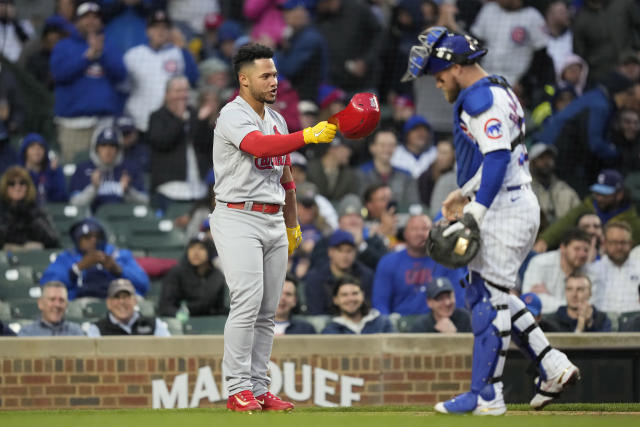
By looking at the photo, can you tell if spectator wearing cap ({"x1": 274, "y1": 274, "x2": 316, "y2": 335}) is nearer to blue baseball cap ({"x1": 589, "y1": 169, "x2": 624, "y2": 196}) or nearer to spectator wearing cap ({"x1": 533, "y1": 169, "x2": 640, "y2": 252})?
spectator wearing cap ({"x1": 533, "y1": 169, "x2": 640, "y2": 252})

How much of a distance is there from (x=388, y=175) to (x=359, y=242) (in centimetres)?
146

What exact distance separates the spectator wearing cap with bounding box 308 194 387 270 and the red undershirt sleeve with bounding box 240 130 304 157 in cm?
403

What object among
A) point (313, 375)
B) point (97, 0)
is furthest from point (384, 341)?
point (97, 0)

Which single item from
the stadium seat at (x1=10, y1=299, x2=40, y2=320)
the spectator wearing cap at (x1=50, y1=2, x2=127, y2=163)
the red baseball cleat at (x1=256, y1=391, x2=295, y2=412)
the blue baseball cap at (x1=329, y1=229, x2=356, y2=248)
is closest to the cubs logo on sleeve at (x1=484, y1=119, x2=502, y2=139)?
the red baseball cleat at (x1=256, y1=391, x2=295, y2=412)

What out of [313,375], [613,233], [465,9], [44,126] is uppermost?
[465,9]

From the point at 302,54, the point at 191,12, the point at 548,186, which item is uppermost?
the point at 191,12

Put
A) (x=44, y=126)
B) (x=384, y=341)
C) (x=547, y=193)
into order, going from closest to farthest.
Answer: (x=384, y=341)
(x=547, y=193)
(x=44, y=126)

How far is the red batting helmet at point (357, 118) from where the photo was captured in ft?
18.7

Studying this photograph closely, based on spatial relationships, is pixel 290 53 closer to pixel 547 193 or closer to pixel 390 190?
pixel 390 190

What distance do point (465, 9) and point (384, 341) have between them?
5909 millimetres

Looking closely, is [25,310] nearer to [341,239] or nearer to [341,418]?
[341,239]

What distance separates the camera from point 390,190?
437 inches

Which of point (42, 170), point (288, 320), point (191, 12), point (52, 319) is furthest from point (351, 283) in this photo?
point (191, 12)

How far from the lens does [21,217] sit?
1035cm
